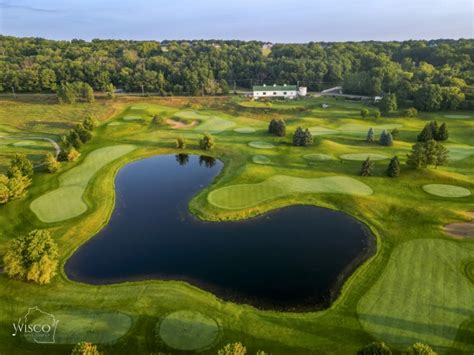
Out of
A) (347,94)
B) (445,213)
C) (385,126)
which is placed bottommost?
(445,213)

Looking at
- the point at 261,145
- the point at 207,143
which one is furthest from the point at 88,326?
the point at 261,145

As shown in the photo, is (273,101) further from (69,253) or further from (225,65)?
(69,253)

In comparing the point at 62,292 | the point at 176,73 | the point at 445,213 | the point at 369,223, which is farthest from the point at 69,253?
the point at 176,73

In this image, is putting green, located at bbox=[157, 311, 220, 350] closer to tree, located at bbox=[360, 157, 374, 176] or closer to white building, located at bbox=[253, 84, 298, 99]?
tree, located at bbox=[360, 157, 374, 176]

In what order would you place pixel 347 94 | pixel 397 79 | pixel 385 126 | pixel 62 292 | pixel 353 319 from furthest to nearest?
pixel 347 94 < pixel 397 79 < pixel 385 126 < pixel 62 292 < pixel 353 319

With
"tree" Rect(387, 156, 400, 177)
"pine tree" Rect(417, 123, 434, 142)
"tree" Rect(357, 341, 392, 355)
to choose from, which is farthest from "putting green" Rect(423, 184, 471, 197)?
"tree" Rect(357, 341, 392, 355)

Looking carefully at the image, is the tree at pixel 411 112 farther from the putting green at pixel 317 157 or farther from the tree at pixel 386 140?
the putting green at pixel 317 157
